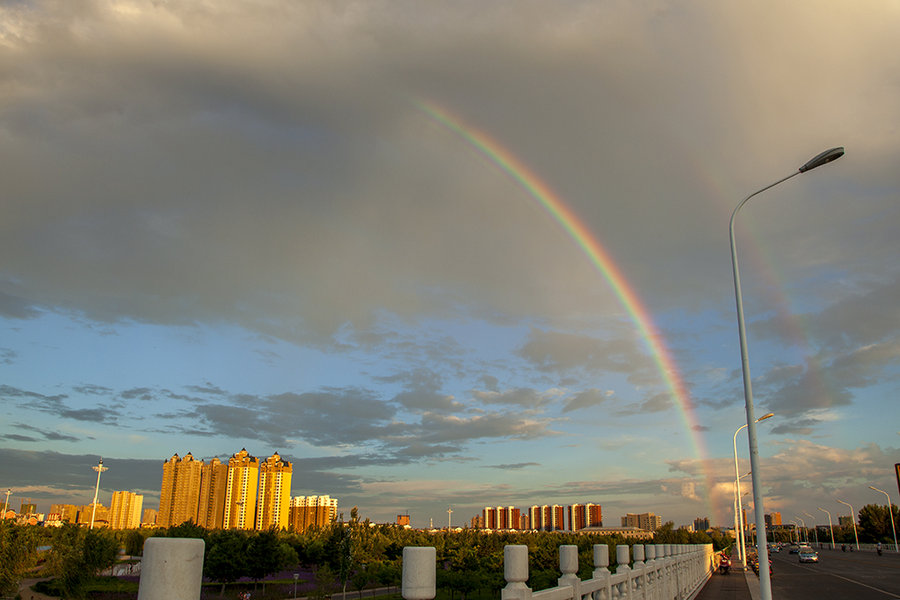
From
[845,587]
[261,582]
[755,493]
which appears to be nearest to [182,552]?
[755,493]

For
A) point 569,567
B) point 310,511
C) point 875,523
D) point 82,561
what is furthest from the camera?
point 310,511

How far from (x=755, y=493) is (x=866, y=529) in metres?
140

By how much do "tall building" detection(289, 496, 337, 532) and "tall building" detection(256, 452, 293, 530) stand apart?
14.3 metres

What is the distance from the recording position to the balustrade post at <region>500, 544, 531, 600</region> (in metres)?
4.98

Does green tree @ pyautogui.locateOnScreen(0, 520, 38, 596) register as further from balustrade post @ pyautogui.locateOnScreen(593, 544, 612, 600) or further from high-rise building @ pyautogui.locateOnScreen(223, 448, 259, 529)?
high-rise building @ pyautogui.locateOnScreen(223, 448, 259, 529)

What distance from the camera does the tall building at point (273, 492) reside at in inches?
6045

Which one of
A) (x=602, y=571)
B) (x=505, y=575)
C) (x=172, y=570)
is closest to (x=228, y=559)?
(x=602, y=571)

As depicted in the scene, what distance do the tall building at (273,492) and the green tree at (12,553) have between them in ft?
359

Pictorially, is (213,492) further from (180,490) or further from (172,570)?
(172,570)

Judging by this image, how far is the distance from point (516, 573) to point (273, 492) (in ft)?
541

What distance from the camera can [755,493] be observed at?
15133mm

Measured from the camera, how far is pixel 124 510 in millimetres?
186625

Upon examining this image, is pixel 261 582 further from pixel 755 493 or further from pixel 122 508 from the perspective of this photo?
pixel 122 508

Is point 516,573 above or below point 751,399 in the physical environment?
below
